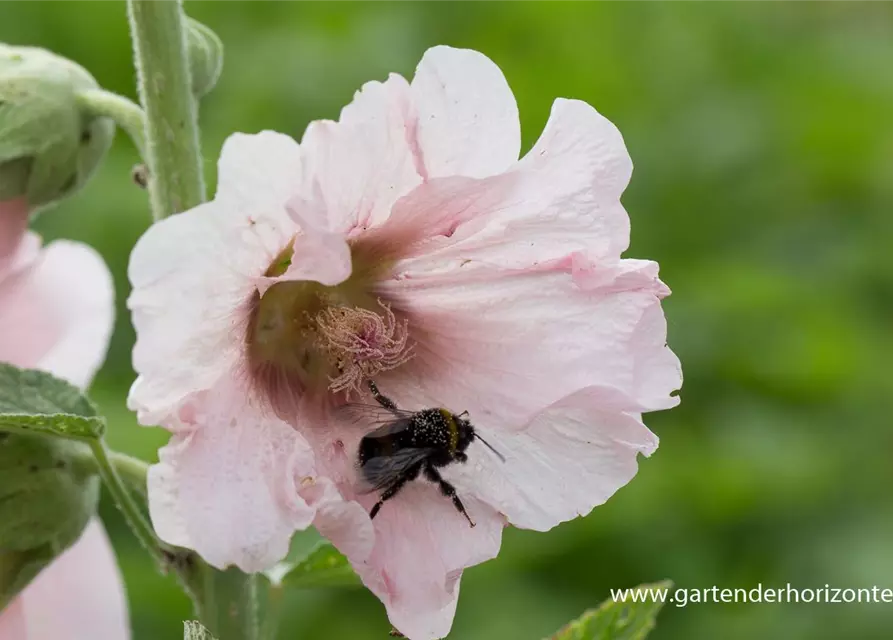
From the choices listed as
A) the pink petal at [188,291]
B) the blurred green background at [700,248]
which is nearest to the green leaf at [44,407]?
the pink petal at [188,291]

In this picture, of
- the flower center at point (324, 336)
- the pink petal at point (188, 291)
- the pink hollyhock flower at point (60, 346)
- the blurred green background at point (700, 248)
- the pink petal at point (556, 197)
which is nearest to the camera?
the pink petal at point (188, 291)

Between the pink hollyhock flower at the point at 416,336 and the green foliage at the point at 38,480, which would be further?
the green foliage at the point at 38,480

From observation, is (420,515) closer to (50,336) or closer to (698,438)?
(50,336)

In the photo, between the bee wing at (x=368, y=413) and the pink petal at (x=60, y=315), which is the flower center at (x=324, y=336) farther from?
the pink petal at (x=60, y=315)

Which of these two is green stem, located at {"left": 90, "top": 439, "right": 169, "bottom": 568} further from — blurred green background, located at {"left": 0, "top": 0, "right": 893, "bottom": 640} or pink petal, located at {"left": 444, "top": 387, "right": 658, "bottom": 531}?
blurred green background, located at {"left": 0, "top": 0, "right": 893, "bottom": 640}

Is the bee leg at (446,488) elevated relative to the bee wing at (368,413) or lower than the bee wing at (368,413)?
lower

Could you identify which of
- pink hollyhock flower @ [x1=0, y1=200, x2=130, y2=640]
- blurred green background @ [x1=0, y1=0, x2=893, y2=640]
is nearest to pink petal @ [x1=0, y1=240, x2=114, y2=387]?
pink hollyhock flower @ [x1=0, y1=200, x2=130, y2=640]
